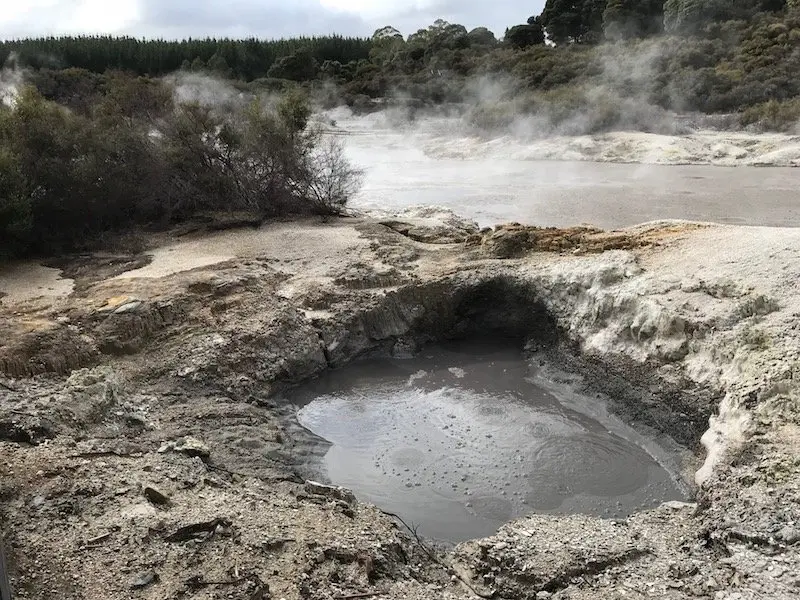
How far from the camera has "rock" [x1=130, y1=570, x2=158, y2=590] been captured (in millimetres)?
4234

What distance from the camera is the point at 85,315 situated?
323 inches

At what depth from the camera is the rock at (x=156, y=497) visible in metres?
5.15

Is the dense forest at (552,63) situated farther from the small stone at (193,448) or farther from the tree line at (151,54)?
the small stone at (193,448)

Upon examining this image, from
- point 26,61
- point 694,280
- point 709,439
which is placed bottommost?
point 709,439

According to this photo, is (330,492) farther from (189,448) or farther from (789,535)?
(789,535)

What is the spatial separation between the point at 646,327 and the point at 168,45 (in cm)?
4315

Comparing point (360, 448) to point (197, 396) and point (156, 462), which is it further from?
point (156, 462)

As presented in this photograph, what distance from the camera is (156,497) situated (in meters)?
5.17

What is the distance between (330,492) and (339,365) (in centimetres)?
328

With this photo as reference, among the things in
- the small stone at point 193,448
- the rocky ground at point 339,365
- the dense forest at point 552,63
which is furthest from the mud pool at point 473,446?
the dense forest at point 552,63

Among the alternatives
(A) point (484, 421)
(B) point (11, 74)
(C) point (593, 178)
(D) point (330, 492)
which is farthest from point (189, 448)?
(B) point (11, 74)

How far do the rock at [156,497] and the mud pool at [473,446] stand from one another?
2.06 meters

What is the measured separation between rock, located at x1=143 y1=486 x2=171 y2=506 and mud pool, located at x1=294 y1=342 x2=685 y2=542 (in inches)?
81.1

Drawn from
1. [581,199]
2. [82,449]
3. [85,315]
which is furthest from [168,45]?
[82,449]
